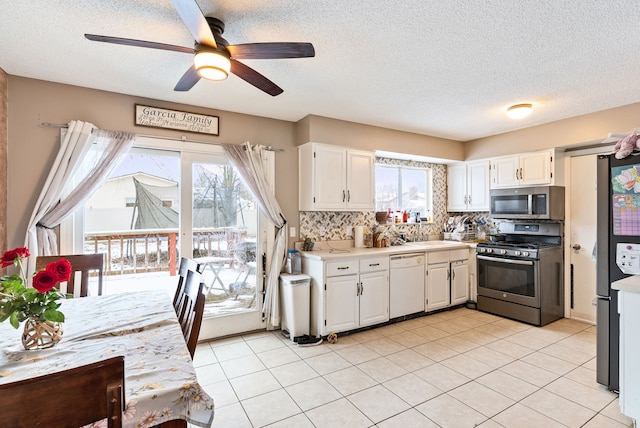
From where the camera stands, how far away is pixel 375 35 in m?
2.05

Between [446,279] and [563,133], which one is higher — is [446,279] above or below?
below

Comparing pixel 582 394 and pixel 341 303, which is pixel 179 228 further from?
pixel 582 394

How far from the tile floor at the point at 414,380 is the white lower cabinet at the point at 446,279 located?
0.58m

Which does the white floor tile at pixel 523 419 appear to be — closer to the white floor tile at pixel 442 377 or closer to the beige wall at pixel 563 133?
the white floor tile at pixel 442 377

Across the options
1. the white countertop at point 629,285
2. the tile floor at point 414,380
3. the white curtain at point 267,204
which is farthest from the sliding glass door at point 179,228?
the white countertop at point 629,285

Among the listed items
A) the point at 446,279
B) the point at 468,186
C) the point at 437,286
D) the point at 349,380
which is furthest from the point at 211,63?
the point at 468,186

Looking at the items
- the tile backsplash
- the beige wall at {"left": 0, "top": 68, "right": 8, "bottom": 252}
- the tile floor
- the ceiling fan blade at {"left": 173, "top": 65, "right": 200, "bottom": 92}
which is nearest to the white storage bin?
the tile floor

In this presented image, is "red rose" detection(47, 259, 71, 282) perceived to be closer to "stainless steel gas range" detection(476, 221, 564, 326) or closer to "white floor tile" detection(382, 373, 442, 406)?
"white floor tile" detection(382, 373, 442, 406)

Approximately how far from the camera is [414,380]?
256 cm

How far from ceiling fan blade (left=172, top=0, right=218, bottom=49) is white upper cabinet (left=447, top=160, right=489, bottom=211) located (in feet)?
14.2

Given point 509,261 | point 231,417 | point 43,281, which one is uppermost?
point 43,281

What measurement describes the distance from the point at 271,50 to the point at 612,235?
9.06 feet

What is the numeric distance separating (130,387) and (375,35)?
2.24 meters

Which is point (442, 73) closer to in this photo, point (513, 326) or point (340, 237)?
point (340, 237)
